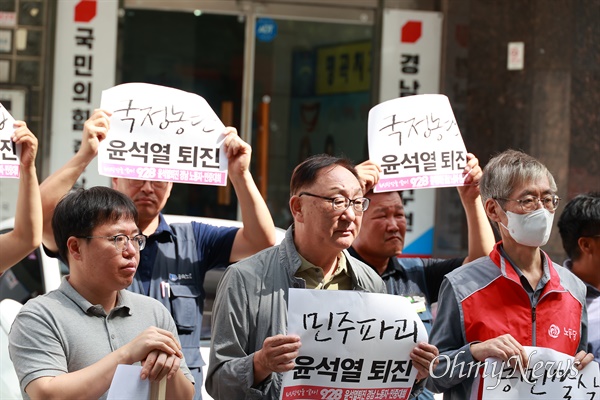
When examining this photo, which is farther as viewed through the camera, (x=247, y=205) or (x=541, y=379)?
(x=247, y=205)

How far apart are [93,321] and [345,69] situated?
7.38 m

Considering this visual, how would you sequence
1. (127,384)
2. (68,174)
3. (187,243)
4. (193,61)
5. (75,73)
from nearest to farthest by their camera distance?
(127,384), (68,174), (187,243), (75,73), (193,61)

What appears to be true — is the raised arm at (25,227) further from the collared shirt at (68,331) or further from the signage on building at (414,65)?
the signage on building at (414,65)

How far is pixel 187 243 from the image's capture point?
4633mm

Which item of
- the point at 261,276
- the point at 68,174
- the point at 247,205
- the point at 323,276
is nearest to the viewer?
the point at 261,276

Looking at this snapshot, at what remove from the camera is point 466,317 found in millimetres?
3996

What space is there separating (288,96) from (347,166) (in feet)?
21.9

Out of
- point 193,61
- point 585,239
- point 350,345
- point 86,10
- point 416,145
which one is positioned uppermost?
point 86,10

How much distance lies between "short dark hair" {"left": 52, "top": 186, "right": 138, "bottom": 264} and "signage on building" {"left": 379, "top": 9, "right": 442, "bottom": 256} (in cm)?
685

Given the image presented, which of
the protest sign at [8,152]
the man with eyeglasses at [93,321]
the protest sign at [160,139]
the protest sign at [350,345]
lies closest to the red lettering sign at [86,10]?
the protest sign at [160,139]

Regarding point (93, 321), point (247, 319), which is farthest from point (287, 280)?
point (93, 321)

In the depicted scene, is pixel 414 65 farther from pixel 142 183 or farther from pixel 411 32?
pixel 142 183

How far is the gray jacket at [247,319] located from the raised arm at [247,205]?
653 mm

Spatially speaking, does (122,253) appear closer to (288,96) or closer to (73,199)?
(73,199)
